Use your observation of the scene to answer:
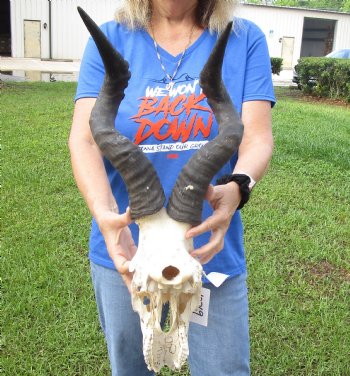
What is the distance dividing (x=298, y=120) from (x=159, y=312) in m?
10.2

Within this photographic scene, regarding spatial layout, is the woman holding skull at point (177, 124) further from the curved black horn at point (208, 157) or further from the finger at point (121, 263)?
the curved black horn at point (208, 157)

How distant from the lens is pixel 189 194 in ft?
5.00

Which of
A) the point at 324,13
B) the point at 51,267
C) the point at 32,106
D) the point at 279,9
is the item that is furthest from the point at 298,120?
the point at 324,13

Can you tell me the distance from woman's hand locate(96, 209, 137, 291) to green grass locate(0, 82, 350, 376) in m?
2.00

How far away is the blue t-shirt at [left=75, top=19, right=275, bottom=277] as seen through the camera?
1.95 metres

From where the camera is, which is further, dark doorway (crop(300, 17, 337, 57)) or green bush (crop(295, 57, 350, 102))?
dark doorway (crop(300, 17, 337, 57))

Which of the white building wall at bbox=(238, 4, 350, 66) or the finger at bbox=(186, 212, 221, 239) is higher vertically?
the white building wall at bbox=(238, 4, 350, 66)

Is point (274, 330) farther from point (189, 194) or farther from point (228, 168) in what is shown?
point (189, 194)

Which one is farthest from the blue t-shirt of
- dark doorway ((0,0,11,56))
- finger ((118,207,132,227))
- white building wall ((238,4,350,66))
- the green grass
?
dark doorway ((0,0,11,56))

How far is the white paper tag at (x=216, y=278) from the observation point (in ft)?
6.36

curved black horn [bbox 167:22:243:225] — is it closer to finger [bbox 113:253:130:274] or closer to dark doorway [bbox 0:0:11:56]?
finger [bbox 113:253:130:274]

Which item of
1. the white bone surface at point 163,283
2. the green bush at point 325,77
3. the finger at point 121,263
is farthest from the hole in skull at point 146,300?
the green bush at point 325,77

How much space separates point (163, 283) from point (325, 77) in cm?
1635

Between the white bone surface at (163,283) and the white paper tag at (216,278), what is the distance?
0.90 feet
